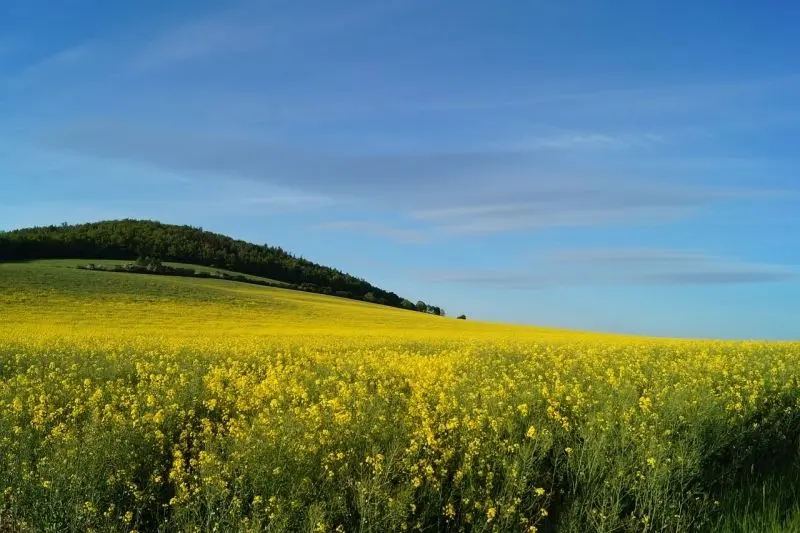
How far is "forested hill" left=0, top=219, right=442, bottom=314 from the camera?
7319 centimetres

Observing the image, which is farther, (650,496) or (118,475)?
(650,496)

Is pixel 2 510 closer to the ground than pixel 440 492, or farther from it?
closer to the ground

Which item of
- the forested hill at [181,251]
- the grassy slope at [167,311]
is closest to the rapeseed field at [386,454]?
the grassy slope at [167,311]

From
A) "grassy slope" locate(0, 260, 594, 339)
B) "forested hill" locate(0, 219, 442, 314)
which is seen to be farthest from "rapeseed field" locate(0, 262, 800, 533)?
"forested hill" locate(0, 219, 442, 314)

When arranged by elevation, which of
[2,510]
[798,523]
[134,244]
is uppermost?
[134,244]

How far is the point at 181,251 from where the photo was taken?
A: 8762 cm

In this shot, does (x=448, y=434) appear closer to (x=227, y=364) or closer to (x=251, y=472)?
(x=251, y=472)

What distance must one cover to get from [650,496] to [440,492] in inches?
85.8

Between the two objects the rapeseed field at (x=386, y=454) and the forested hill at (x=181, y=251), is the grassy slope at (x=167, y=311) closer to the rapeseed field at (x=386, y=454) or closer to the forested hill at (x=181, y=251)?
the rapeseed field at (x=386, y=454)

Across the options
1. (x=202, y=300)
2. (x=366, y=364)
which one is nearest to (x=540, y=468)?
(x=366, y=364)

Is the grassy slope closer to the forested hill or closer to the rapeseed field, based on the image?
the rapeseed field

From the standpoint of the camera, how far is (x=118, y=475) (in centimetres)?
564

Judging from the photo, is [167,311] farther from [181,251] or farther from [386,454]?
[181,251]

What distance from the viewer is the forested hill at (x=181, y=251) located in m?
73.2
